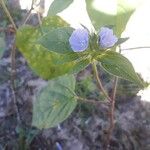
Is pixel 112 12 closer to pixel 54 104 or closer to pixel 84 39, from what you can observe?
pixel 84 39

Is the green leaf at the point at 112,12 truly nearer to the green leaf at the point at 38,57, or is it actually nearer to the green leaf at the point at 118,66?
the green leaf at the point at 118,66

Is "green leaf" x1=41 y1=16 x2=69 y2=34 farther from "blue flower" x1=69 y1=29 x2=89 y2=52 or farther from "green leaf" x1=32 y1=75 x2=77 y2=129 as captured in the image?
"blue flower" x1=69 y1=29 x2=89 y2=52

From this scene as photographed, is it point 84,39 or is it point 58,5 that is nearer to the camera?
point 84,39

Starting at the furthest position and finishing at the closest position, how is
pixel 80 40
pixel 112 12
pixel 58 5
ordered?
pixel 58 5
pixel 112 12
pixel 80 40

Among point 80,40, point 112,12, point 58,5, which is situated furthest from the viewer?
point 58,5

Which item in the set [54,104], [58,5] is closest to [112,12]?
[58,5]

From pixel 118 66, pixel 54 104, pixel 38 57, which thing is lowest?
pixel 54 104

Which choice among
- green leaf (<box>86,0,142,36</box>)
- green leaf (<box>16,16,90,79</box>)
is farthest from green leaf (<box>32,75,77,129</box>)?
green leaf (<box>86,0,142,36</box>)

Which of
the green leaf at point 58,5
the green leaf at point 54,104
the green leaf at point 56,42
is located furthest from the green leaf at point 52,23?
the green leaf at point 56,42
